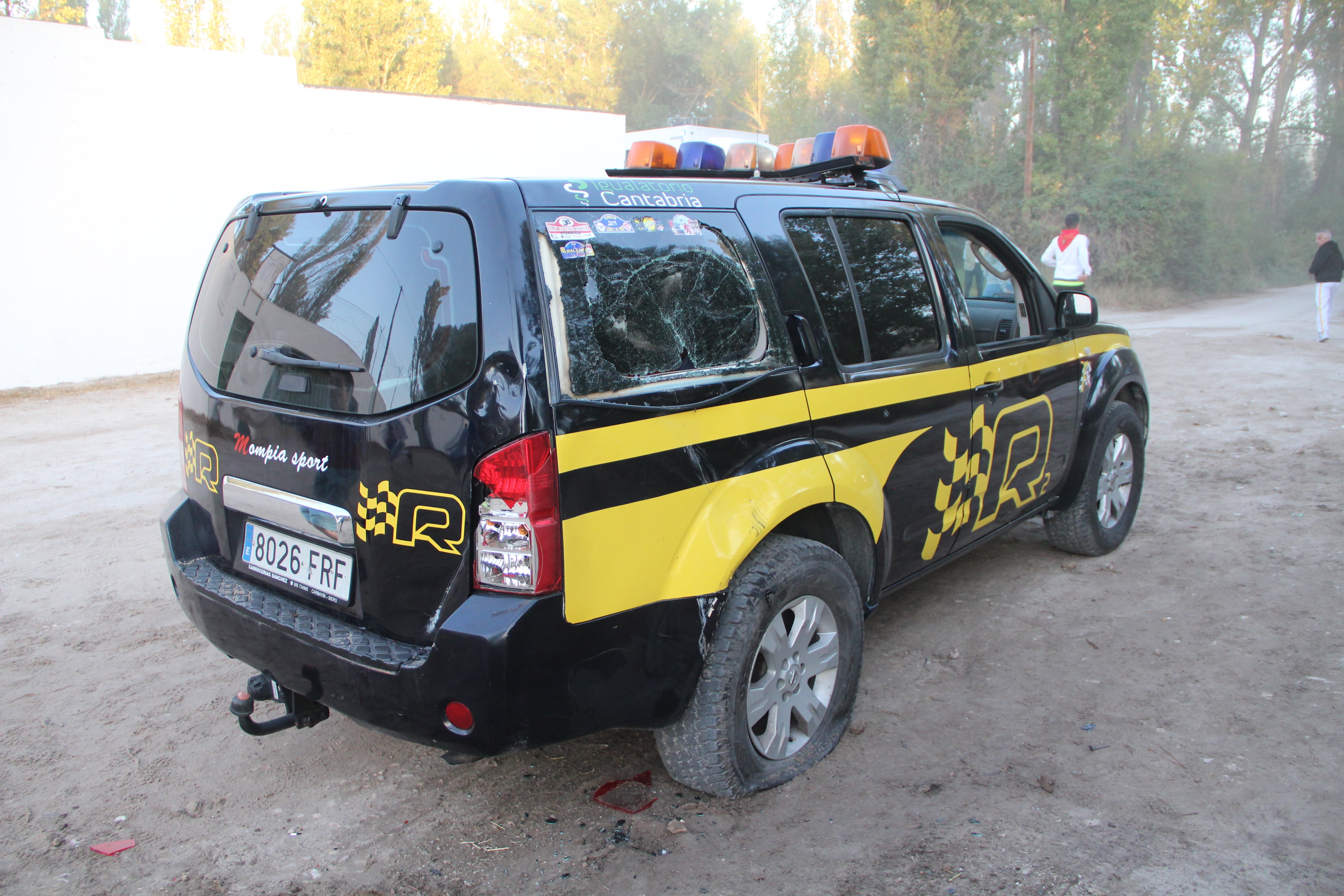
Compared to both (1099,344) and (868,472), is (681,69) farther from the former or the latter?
(868,472)

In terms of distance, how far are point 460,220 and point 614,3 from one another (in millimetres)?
46220

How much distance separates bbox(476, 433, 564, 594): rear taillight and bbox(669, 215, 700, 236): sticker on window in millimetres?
800

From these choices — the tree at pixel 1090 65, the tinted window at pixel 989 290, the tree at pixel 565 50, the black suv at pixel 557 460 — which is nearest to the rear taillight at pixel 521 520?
the black suv at pixel 557 460

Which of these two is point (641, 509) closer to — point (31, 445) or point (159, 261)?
point (31, 445)

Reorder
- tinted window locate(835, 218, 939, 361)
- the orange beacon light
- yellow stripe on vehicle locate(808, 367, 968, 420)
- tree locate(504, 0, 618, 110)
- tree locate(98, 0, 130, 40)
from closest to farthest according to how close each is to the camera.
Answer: yellow stripe on vehicle locate(808, 367, 968, 420) < tinted window locate(835, 218, 939, 361) < the orange beacon light < tree locate(98, 0, 130, 40) < tree locate(504, 0, 618, 110)

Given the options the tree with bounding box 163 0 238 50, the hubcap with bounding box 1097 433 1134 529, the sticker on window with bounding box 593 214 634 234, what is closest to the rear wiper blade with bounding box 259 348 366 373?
the sticker on window with bounding box 593 214 634 234

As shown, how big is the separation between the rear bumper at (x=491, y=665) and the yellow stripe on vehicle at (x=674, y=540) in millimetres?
42

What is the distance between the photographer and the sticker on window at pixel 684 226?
2.64m

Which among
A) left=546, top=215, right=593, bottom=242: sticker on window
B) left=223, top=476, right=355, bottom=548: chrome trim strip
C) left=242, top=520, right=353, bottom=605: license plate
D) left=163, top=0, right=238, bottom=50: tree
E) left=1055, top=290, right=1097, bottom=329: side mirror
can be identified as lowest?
left=242, top=520, right=353, bottom=605: license plate

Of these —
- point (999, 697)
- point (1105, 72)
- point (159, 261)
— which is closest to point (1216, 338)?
point (1105, 72)

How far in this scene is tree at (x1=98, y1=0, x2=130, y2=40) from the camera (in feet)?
129

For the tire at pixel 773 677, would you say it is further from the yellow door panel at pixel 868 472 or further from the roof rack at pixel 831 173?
the roof rack at pixel 831 173

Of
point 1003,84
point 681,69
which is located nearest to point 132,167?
point 1003,84

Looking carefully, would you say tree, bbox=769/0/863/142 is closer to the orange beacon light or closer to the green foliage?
the green foliage
